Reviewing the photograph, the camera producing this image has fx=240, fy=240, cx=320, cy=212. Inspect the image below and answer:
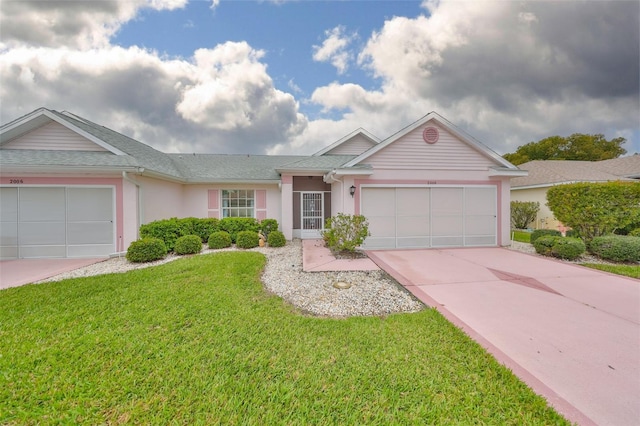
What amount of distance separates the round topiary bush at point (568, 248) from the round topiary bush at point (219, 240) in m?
12.2

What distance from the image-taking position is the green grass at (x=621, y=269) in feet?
21.5

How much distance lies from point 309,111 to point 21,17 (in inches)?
506

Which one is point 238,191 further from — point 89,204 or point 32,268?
point 32,268

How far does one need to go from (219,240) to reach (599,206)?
46.6ft

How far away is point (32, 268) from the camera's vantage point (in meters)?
7.38

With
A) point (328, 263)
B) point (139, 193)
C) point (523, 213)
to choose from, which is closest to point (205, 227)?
point (139, 193)

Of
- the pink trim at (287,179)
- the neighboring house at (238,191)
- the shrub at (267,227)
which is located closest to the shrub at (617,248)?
the neighboring house at (238,191)

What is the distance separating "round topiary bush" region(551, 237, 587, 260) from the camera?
316 inches

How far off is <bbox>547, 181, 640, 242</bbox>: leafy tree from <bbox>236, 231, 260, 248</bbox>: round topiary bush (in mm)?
12315

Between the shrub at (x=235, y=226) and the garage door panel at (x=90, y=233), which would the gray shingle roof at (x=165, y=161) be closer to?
the garage door panel at (x=90, y=233)

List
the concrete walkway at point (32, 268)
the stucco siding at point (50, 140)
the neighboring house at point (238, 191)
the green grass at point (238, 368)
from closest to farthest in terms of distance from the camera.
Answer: the green grass at point (238, 368) → the concrete walkway at point (32, 268) → the neighboring house at point (238, 191) → the stucco siding at point (50, 140)

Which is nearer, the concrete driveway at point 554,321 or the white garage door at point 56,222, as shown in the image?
the concrete driveway at point 554,321

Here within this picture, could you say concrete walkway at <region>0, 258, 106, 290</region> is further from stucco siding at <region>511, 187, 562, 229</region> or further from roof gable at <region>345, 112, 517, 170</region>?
stucco siding at <region>511, 187, 562, 229</region>

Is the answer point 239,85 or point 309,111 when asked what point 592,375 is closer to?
point 239,85
